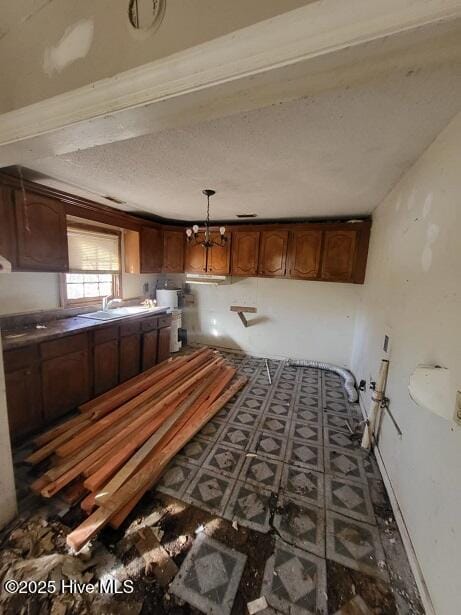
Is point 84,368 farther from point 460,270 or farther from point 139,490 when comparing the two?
point 460,270

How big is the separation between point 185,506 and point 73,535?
2.08 feet

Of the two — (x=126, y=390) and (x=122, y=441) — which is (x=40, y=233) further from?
(x=122, y=441)

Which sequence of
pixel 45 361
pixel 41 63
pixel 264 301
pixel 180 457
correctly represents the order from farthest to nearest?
pixel 264 301, pixel 45 361, pixel 180 457, pixel 41 63

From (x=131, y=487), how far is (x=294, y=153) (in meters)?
2.46

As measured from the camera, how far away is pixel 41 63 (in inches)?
31.2

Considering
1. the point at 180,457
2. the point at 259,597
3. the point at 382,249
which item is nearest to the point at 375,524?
the point at 259,597

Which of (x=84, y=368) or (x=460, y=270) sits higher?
(x=460, y=270)

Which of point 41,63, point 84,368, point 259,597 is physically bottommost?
point 259,597

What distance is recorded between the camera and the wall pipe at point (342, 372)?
3.03m

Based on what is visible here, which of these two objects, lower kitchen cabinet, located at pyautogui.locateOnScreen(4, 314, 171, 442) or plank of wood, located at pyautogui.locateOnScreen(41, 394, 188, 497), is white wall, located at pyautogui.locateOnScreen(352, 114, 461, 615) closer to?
plank of wood, located at pyautogui.locateOnScreen(41, 394, 188, 497)

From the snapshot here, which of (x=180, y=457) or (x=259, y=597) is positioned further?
(x=180, y=457)

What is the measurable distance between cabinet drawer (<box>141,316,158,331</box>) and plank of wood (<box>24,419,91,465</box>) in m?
1.46

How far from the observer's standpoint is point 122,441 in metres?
2.00

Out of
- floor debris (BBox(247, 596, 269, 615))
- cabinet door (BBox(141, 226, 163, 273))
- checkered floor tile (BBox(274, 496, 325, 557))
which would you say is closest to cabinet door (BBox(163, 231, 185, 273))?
cabinet door (BBox(141, 226, 163, 273))
